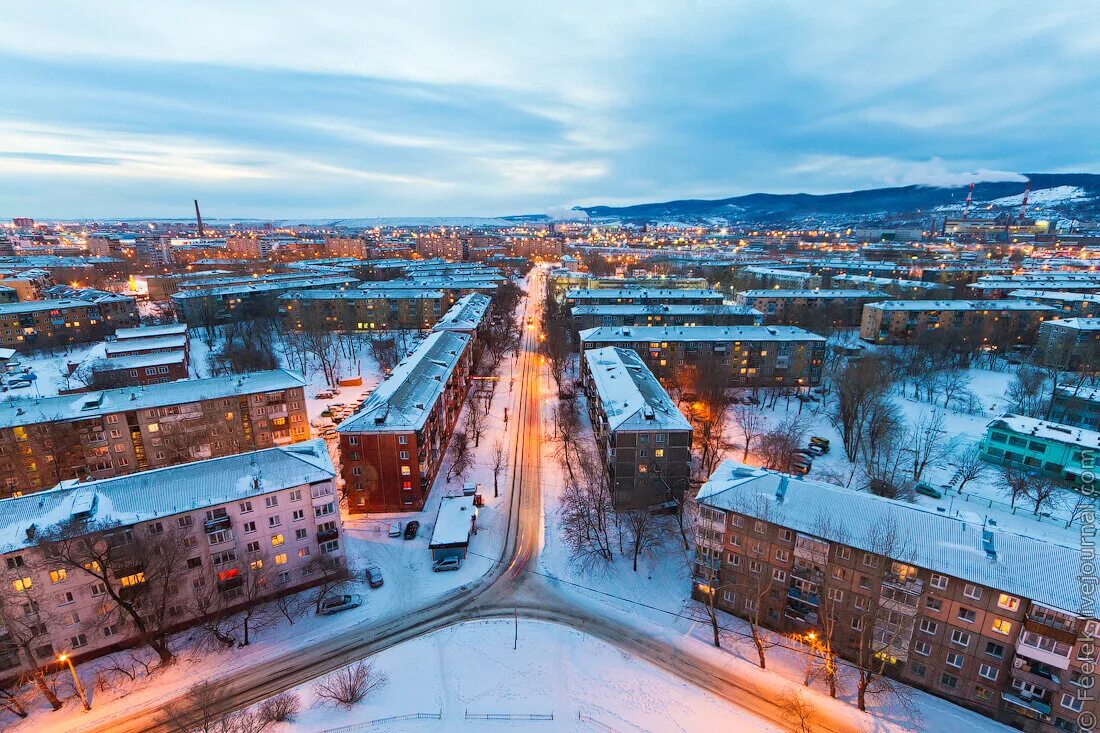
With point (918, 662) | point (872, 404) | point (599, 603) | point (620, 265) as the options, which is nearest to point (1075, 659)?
point (918, 662)

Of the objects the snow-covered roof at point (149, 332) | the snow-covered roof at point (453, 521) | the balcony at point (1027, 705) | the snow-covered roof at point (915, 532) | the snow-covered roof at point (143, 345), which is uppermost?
the snow-covered roof at point (149, 332)

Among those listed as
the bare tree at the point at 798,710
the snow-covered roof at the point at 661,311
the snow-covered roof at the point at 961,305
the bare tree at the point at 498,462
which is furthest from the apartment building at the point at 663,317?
the bare tree at the point at 798,710

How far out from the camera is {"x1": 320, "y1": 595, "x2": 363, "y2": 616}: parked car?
105 feet

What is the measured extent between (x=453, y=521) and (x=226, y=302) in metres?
103

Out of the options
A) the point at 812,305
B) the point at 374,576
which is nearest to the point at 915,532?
the point at 374,576

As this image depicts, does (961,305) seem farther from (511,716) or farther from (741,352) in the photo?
(511,716)

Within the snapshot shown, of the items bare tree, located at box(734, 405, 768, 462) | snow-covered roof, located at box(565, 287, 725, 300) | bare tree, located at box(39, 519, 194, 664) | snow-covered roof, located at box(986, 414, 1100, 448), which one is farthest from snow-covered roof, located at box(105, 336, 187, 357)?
snow-covered roof, located at box(986, 414, 1100, 448)

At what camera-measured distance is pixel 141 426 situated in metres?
48.4

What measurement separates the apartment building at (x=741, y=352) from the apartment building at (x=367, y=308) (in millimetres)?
51306

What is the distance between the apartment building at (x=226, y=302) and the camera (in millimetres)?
106000

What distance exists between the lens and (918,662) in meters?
26.8

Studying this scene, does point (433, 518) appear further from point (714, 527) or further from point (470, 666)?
point (714, 527)

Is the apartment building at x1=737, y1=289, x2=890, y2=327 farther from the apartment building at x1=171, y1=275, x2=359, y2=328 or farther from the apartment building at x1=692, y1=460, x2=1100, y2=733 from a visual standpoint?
the apartment building at x1=171, y1=275, x2=359, y2=328

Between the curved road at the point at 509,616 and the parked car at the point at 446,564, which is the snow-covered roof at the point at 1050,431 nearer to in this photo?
the curved road at the point at 509,616
